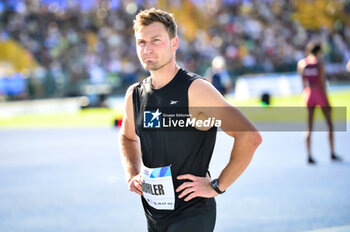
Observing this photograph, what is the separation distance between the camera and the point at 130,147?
11.0ft

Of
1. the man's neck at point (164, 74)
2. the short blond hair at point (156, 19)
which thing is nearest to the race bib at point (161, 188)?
the man's neck at point (164, 74)

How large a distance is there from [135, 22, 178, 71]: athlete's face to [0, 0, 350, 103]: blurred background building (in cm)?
2110

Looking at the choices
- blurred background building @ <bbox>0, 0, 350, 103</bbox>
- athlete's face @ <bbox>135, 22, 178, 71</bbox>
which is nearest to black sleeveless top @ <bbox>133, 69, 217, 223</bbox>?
athlete's face @ <bbox>135, 22, 178, 71</bbox>

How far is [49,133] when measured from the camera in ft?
54.3

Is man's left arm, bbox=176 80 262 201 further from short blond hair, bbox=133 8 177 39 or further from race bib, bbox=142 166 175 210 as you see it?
short blond hair, bbox=133 8 177 39

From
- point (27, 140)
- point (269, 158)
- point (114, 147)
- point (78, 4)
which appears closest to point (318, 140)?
point (269, 158)

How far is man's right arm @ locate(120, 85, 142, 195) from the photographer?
125 inches

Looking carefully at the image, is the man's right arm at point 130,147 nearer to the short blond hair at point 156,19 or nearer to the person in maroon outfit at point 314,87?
the short blond hair at point 156,19

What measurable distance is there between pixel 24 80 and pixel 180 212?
25349 millimetres

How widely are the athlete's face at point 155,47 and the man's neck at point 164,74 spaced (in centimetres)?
3

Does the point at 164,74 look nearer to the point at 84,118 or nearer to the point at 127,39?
the point at 84,118

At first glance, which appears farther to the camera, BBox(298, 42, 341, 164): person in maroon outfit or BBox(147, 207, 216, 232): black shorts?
BBox(298, 42, 341, 164): person in maroon outfit

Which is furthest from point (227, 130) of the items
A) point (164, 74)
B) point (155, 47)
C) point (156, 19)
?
point (156, 19)

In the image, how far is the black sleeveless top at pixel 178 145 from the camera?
2867 mm
